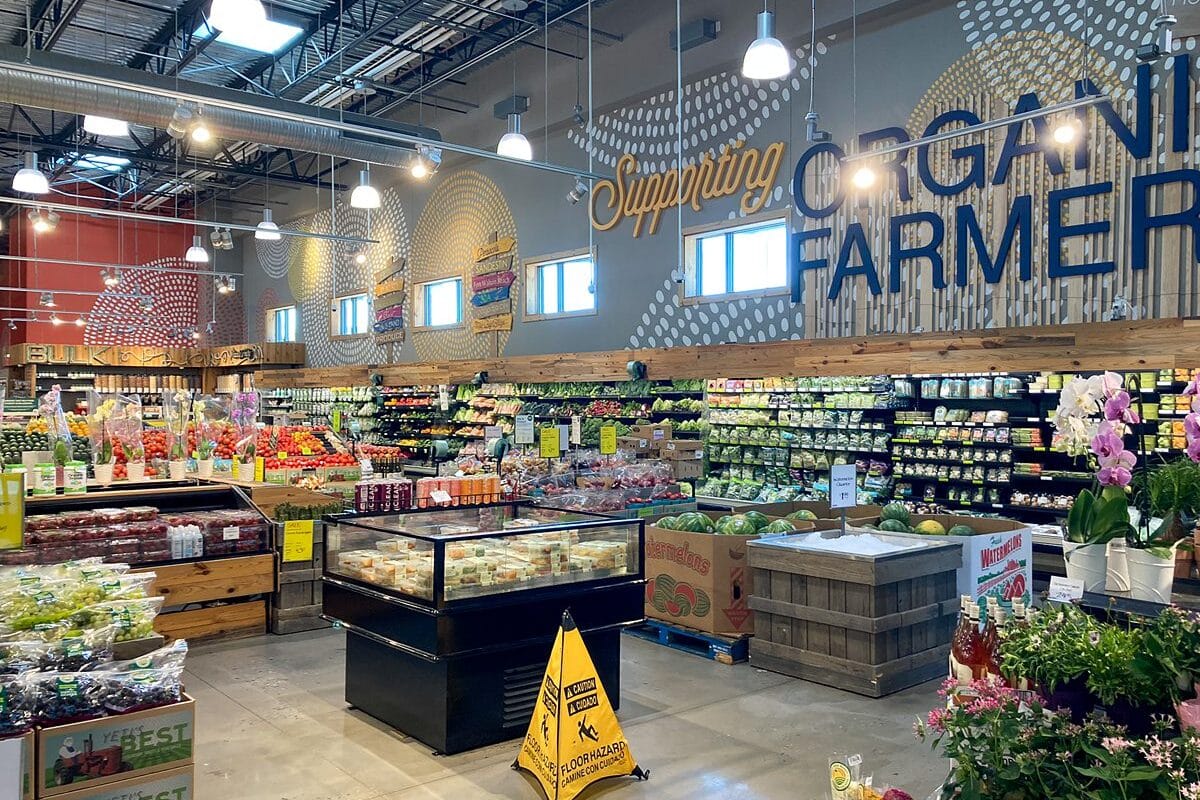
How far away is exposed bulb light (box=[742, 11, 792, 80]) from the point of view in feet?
17.4

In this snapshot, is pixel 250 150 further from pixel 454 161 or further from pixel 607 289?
pixel 607 289

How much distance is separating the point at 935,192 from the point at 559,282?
611 cm

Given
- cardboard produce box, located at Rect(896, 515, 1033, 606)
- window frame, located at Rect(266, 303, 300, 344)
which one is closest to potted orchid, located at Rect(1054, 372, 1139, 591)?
cardboard produce box, located at Rect(896, 515, 1033, 606)

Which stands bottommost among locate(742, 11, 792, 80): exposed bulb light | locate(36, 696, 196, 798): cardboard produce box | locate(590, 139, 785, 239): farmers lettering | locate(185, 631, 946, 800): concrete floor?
locate(185, 631, 946, 800): concrete floor

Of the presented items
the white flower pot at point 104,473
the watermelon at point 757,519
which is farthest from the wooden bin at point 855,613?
the white flower pot at point 104,473

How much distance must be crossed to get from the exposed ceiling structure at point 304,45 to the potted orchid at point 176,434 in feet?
12.3

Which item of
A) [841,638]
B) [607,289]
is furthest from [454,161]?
[841,638]

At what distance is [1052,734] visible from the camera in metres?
1.70

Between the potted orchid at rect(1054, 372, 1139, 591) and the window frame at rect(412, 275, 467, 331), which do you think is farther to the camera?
the window frame at rect(412, 275, 467, 331)

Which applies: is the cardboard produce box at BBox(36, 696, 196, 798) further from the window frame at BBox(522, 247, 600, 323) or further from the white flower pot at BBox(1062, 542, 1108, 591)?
the window frame at BBox(522, 247, 600, 323)

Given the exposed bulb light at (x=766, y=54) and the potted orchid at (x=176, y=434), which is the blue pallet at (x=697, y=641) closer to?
the exposed bulb light at (x=766, y=54)

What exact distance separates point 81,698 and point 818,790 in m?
2.72

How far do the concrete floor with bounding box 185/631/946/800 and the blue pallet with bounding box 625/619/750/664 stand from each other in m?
0.12

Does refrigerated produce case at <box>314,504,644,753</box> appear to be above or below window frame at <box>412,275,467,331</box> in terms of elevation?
below
